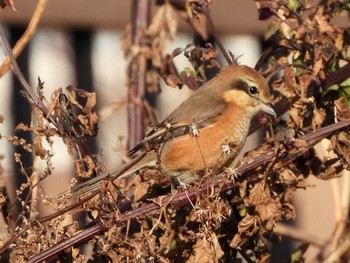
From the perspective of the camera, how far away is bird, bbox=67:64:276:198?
2803 mm

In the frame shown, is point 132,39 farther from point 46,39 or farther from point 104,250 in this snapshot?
point 46,39

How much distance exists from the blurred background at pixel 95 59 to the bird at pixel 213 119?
6.69 ft

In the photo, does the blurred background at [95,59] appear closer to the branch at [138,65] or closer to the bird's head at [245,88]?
the branch at [138,65]

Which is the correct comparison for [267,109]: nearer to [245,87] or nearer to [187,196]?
[245,87]

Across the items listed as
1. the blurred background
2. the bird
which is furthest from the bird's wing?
the blurred background

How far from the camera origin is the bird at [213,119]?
2.80 meters

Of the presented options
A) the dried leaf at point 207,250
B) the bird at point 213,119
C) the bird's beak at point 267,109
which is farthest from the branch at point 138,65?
the dried leaf at point 207,250

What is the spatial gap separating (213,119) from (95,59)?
3.20 metres

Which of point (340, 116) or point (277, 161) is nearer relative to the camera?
point (277, 161)

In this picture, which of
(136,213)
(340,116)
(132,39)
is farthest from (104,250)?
(132,39)

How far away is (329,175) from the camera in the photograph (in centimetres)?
251

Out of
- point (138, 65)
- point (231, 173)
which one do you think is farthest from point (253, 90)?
point (231, 173)

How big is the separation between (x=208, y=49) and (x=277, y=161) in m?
0.56

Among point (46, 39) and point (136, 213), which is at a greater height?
point (46, 39)
